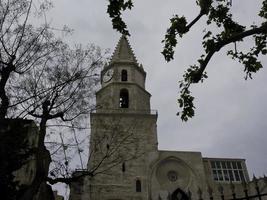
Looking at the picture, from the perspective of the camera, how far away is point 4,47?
403 inches

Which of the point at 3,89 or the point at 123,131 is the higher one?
the point at 123,131

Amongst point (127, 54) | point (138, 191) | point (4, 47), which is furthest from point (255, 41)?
point (127, 54)

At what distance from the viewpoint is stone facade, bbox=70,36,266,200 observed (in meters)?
26.8

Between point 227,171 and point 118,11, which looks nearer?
point 118,11

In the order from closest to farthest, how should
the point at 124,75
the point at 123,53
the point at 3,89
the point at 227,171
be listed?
the point at 3,89 → the point at 227,171 → the point at 124,75 → the point at 123,53

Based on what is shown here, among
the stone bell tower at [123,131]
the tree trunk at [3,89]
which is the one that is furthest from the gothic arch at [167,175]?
the tree trunk at [3,89]

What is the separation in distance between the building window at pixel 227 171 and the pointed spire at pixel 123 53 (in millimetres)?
14205

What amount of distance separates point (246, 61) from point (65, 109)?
7.06 m

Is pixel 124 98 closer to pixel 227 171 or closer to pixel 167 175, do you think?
pixel 167 175

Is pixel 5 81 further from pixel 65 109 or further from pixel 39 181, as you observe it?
pixel 39 181

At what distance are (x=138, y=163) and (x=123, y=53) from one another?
1398 centimetres

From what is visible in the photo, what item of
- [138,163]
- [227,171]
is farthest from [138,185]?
[227,171]

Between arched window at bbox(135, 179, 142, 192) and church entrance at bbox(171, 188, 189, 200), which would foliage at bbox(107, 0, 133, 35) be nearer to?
church entrance at bbox(171, 188, 189, 200)

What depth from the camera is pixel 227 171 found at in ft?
103
